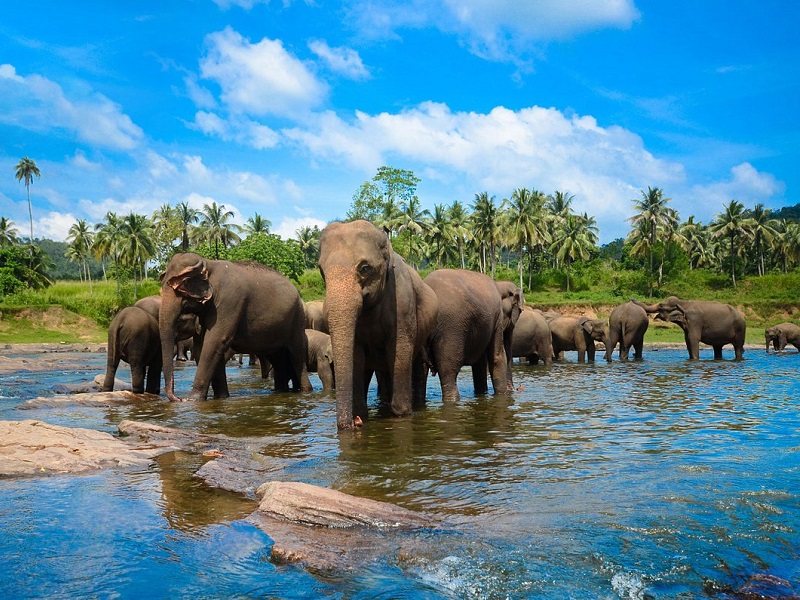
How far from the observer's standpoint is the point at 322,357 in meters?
16.2

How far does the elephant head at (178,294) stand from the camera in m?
12.9

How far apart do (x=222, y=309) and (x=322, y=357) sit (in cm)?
344

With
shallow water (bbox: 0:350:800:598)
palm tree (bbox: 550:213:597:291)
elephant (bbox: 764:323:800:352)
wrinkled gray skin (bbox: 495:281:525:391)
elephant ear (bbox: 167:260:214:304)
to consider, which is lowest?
shallow water (bbox: 0:350:800:598)

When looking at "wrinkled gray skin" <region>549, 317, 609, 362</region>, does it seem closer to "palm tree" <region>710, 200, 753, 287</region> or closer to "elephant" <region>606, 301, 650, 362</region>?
"elephant" <region>606, 301, 650, 362</region>

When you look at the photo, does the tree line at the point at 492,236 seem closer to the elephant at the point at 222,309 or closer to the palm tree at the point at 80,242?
the palm tree at the point at 80,242

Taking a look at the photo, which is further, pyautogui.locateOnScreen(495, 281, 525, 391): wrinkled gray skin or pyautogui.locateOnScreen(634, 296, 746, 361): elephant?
pyautogui.locateOnScreen(634, 296, 746, 361): elephant

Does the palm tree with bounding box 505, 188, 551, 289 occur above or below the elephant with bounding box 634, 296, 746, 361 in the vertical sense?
above

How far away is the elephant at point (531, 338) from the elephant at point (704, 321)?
5297mm

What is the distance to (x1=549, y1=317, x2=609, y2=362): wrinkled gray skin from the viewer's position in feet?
93.1

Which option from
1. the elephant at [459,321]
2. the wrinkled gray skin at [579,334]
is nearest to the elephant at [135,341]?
the elephant at [459,321]

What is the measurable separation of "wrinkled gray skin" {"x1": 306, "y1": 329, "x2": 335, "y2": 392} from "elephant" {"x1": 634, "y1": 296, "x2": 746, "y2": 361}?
52.2ft

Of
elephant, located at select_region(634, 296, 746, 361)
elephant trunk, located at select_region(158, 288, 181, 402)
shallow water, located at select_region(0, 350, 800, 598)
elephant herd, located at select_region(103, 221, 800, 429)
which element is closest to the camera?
shallow water, located at select_region(0, 350, 800, 598)

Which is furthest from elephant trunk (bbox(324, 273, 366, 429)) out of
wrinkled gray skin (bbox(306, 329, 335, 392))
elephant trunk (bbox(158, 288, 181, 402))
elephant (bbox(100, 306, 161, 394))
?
elephant (bbox(100, 306, 161, 394))

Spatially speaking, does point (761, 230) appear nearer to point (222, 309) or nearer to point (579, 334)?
point (579, 334)
